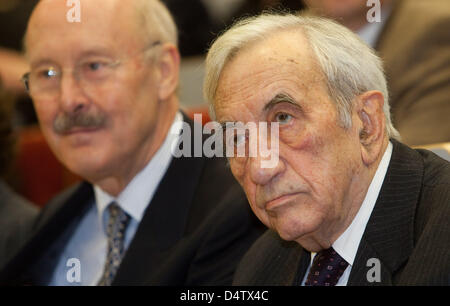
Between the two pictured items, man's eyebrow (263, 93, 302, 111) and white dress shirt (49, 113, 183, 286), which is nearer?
man's eyebrow (263, 93, 302, 111)

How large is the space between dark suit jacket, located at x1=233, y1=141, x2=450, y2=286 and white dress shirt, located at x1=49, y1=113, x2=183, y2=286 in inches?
37.4

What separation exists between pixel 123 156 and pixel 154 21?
1.54 ft

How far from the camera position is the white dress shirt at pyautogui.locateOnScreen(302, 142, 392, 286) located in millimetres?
1656

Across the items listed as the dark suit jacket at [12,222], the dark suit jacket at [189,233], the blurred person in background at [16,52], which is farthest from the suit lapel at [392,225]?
the blurred person in background at [16,52]

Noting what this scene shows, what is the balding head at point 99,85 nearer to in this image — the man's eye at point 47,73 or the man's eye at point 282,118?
the man's eye at point 47,73

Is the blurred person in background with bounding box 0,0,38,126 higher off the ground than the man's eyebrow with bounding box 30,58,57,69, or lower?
higher

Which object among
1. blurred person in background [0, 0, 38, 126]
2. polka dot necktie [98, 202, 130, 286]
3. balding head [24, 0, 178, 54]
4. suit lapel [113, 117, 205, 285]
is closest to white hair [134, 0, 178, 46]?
balding head [24, 0, 178, 54]

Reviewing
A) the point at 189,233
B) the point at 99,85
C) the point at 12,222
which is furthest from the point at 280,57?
the point at 12,222

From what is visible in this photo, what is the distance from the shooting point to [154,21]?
250 centimetres

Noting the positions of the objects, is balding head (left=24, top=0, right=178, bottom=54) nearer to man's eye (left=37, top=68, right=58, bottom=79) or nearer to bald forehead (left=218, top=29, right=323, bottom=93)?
man's eye (left=37, top=68, right=58, bottom=79)

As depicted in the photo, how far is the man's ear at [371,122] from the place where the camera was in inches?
64.7

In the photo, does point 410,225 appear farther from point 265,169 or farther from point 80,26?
point 80,26

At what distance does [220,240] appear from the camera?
7.00ft

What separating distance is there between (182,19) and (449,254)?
2770 mm
